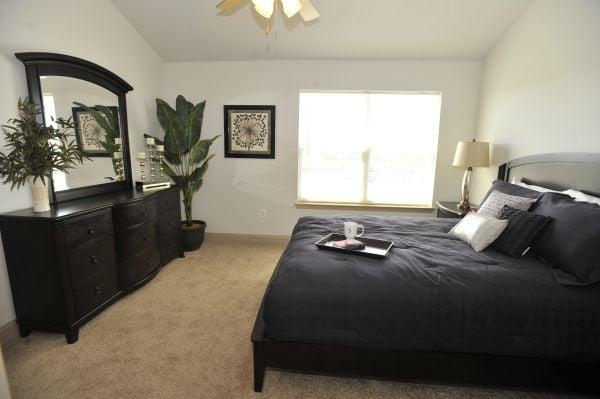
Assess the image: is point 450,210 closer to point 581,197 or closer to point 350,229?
point 581,197

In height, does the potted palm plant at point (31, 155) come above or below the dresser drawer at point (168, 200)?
above

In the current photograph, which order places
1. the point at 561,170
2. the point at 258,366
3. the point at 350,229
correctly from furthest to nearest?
the point at 561,170 → the point at 350,229 → the point at 258,366

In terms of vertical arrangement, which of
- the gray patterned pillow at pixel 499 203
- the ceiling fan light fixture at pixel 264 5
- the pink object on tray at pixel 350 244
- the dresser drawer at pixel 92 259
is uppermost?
the ceiling fan light fixture at pixel 264 5

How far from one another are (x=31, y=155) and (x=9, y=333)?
1.23m

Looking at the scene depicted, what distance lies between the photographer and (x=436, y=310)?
155 centimetres

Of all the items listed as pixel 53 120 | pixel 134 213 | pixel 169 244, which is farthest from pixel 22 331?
pixel 53 120

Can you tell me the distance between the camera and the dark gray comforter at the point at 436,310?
1.51 metres

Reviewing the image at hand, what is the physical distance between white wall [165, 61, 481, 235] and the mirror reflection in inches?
47.4

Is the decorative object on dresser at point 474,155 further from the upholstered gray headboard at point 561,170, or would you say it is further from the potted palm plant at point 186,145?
the potted palm plant at point 186,145

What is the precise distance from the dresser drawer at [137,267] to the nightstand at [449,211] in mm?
3107

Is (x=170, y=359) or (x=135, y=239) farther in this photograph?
(x=135, y=239)

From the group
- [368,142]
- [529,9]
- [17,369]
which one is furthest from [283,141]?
[17,369]

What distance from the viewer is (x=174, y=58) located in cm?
396

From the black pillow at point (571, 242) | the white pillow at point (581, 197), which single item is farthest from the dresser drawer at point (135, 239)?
the white pillow at point (581, 197)
